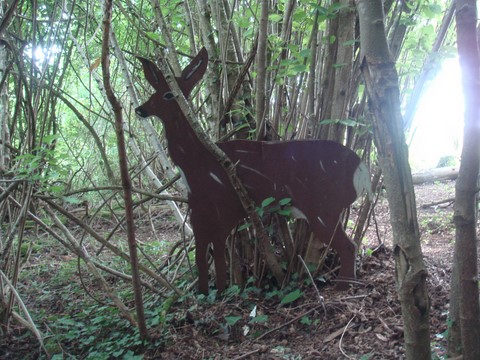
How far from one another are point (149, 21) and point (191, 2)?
39cm

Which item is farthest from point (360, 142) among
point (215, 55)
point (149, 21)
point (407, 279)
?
point (149, 21)

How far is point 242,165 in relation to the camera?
2.30 metres

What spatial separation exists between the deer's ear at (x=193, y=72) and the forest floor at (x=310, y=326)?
123 centimetres

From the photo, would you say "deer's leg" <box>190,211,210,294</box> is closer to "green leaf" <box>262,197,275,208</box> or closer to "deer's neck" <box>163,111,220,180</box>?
"deer's neck" <box>163,111,220,180</box>

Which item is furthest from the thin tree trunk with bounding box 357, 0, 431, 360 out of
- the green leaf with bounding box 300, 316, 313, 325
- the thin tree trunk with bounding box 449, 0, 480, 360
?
the green leaf with bounding box 300, 316, 313, 325

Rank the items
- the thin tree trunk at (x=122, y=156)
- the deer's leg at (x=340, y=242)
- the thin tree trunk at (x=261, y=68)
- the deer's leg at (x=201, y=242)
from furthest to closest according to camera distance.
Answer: the deer's leg at (x=201, y=242)
the deer's leg at (x=340, y=242)
the thin tree trunk at (x=261, y=68)
the thin tree trunk at (x=122, y=156)

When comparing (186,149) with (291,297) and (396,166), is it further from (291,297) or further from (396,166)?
(396,166)

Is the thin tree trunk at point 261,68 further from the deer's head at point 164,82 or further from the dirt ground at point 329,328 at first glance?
the dirt ground at point 329,328

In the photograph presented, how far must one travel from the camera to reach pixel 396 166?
1.28 metres

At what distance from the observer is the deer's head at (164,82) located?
222 centimetres

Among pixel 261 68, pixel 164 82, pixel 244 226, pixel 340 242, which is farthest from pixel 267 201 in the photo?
pixel 164 82

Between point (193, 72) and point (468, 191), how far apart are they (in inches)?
57.9

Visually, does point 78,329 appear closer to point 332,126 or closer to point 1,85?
point 1,85

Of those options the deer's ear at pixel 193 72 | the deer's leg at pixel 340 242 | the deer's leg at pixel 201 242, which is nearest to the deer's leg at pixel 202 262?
the deer's leg at pixel 201 242
